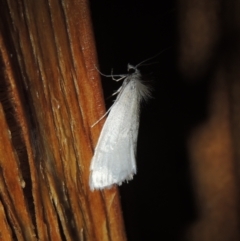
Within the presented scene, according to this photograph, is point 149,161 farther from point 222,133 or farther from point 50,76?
point 50,76

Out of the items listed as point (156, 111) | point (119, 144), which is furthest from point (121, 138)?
point (156, 111)

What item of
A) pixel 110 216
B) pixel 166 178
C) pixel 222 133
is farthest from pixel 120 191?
pixel 222 133

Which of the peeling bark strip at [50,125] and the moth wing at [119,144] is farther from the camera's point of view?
the moth wing at [119,144]

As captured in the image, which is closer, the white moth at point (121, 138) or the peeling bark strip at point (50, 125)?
the peeling bark strip at point (50, 125)

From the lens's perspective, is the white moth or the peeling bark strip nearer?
the peeling bark strip

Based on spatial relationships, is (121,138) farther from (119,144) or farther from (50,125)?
(50,125)

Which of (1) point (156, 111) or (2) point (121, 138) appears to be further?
(2) point (121, 138)
